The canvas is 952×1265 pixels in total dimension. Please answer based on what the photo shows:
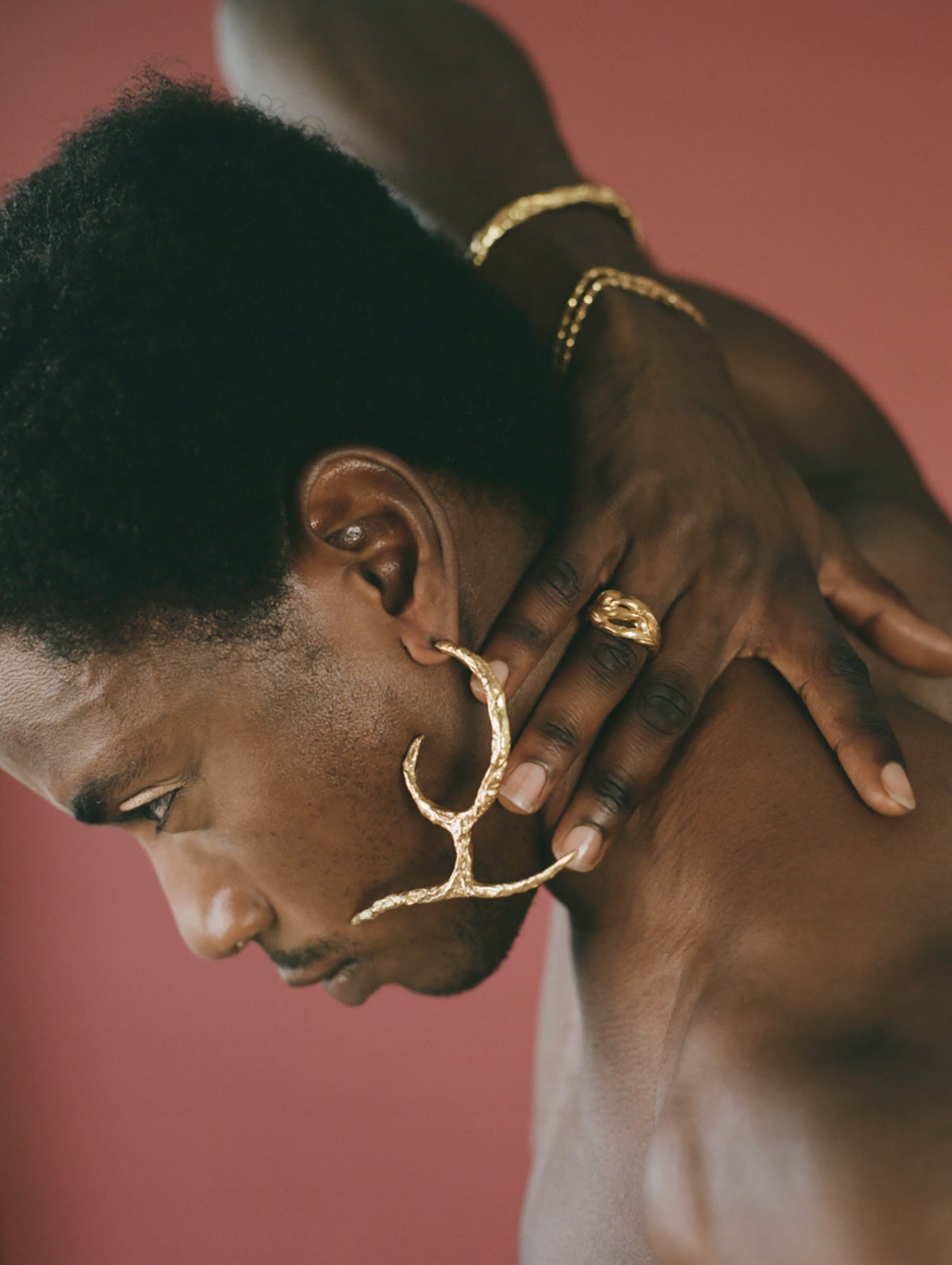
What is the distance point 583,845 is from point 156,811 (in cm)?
31

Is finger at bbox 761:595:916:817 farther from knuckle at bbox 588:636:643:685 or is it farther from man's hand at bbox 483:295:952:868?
knuckle at bbox 588:636:643:685

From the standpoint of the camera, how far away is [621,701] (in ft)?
2.94

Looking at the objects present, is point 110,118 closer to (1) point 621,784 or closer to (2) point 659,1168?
(1) point 621,784

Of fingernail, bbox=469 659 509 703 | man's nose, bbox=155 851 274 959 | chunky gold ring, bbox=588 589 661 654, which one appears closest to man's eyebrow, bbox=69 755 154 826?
man's nose, bbox=155 851 274 959

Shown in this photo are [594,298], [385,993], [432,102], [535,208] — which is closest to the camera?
[594,298]

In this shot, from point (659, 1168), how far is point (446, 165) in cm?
104

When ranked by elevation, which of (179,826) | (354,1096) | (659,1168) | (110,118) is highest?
(110,118)

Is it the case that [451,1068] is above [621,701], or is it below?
below

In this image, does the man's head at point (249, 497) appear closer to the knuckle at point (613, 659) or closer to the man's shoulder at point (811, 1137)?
the knuckle at point (613, 659)

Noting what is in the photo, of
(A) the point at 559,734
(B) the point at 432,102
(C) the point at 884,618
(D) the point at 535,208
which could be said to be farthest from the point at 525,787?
(B) the point at 432,102

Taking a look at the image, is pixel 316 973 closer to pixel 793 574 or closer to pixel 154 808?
pixel 154 808

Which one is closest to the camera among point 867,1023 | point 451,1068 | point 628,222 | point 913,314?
point 867,1023

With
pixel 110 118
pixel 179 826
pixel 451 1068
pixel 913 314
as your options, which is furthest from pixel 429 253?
pixel 451 1068

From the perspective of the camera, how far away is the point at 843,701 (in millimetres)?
851
